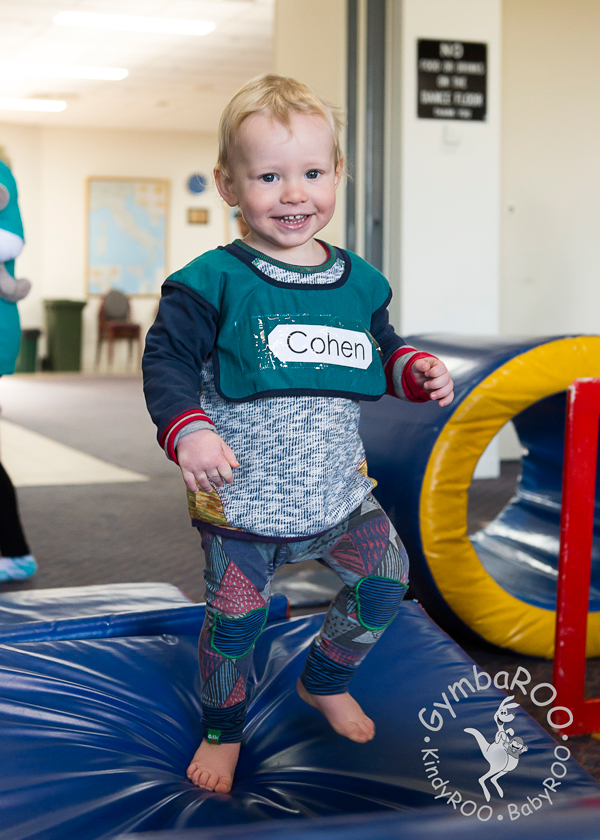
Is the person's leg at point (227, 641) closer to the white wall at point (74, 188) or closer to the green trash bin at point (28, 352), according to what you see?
the green trash bin at point (28, 352)

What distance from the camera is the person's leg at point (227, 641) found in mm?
1103

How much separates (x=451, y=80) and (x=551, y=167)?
72cm

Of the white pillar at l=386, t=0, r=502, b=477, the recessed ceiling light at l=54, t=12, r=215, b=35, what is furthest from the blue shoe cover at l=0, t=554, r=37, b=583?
the recessed ceiling light at l=54, t=12, r=215, b=35

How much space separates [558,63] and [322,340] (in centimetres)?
358

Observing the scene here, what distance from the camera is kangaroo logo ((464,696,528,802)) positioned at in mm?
1040

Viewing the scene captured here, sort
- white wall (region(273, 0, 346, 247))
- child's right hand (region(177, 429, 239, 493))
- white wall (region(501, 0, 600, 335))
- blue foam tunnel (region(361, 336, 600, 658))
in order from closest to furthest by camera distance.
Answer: child's right hand (region(177, 429, 239, 493))
blue foam tunnel (region(361, 336, 600, 658))
white wall (region(273, 0, 346, 247))
white wall (region(501, 0, 600, 335))

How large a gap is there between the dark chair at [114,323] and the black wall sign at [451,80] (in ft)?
22.6

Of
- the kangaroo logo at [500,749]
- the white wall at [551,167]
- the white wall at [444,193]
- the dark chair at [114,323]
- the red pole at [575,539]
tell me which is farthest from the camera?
the dark chair at [114,323]

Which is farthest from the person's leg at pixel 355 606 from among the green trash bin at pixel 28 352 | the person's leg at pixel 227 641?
the green trash bin at pixel 28 352

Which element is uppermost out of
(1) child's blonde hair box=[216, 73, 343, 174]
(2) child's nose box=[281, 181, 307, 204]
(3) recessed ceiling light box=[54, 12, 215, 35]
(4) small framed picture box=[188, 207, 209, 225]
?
(3) recessed ceiling light box=[54, 12, 215, 35]

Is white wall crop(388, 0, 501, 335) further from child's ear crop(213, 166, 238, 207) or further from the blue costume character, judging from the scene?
child's ear crop(213, 166, 238, 207)

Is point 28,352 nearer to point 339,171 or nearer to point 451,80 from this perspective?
point 451,80

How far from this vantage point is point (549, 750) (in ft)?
3.59

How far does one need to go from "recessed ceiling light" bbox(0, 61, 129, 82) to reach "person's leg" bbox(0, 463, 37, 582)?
6.41 metres
